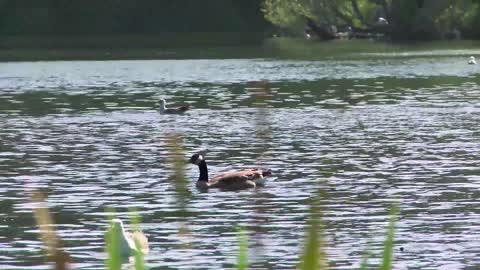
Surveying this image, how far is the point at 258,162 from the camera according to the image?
568cm

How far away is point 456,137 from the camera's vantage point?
98.9ft

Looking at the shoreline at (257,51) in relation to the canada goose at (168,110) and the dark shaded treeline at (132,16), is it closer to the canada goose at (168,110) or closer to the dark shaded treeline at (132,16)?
the dark shaded treeline at (132,16)

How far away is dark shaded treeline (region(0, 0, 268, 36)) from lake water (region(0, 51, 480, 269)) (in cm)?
6186

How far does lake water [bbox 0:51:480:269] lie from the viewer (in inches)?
594

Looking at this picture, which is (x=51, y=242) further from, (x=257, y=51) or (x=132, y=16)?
(x=132, y=16)

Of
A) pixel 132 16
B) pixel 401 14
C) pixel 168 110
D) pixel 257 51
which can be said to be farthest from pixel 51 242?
pixel 132 16

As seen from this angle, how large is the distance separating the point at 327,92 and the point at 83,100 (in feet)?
28.5

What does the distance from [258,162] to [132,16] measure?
117341mm

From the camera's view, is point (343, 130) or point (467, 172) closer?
point (467, 172)

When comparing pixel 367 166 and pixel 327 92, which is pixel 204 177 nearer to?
pixel 367 166

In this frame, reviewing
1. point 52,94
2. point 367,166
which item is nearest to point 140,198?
point 367,166

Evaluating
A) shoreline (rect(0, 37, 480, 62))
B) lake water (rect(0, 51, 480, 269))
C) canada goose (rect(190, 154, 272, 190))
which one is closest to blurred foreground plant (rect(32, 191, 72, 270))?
lake water (rect(0, 51, 480, 269))

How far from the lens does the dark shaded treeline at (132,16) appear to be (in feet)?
391

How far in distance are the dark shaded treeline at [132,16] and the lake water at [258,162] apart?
203 feet
